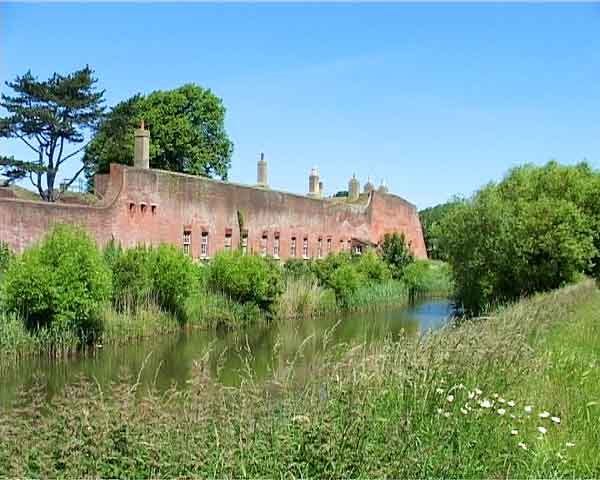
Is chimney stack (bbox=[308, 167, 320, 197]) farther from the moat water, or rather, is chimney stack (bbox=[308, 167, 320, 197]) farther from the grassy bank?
the grassy bank

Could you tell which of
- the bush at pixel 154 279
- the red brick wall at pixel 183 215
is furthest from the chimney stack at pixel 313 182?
the bush at pixel 154 279

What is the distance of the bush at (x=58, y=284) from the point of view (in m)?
14.8

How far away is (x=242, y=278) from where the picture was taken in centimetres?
2166

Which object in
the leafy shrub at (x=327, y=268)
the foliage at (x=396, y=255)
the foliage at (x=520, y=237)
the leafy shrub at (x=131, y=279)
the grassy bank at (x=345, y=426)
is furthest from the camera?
the foliage at (x=396, y=255)

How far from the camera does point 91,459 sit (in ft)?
14.5

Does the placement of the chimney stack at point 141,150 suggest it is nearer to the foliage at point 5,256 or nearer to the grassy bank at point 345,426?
the foliage at point 5,256

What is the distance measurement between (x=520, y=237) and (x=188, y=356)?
1241cm

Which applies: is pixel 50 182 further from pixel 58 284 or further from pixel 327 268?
pixel 58 284

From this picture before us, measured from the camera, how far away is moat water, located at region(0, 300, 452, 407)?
11930 millimetres

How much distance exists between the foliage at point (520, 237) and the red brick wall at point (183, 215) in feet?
30.7

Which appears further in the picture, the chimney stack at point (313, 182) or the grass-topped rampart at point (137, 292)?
the chimney stack at point (313, 182)

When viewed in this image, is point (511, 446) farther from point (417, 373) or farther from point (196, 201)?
point (196, 201)

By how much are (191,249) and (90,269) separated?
12025 mm

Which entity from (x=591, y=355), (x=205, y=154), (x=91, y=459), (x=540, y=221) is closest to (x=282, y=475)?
(x=91, y=459)
